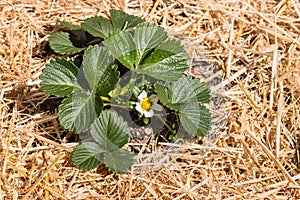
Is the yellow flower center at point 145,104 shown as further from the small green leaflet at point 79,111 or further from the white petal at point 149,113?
the small green leaflet at point 79,111

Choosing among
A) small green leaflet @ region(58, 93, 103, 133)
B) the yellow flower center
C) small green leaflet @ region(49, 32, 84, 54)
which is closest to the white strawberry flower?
the yellow flower center

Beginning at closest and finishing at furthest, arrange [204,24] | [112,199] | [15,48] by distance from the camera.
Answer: [112,199], [15,48], [204,24]

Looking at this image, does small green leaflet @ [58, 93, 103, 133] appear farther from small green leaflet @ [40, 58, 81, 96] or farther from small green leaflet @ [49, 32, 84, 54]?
small green leaflet @ [49, 32, 84, 54]

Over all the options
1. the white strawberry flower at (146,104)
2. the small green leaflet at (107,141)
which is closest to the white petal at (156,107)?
the white strawberry flower at (146,104)

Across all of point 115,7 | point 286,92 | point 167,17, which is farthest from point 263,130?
point 115,7

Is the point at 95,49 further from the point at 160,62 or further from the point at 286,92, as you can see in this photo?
the point at 286,92

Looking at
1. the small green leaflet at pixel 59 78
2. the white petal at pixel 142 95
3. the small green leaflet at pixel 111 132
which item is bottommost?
the small green leaflet at pixel 111 132

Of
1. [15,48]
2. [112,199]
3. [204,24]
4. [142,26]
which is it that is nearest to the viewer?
[112,199]
